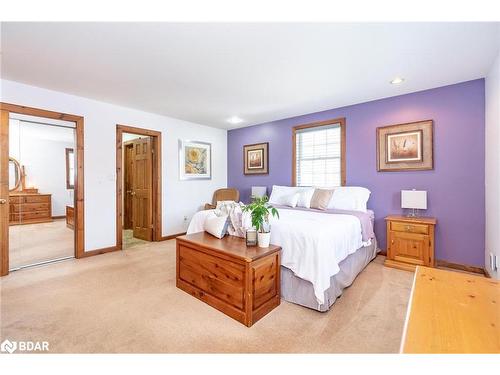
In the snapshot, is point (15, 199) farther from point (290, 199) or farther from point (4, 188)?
point (290, 199)

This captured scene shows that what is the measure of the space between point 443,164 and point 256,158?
3.29 meters

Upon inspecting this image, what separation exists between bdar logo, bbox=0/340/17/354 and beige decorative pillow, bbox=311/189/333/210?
3484 millimetres

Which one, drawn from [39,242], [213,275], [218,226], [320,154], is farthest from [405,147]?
[39,242]

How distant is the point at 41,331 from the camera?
1.83m

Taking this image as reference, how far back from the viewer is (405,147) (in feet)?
11.5

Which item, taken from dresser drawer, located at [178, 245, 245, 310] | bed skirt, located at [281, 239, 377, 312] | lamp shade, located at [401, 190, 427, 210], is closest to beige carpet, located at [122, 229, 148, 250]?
dresser drawer, located at [178, 245, 245, 310]

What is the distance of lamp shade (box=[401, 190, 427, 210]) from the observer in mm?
3195

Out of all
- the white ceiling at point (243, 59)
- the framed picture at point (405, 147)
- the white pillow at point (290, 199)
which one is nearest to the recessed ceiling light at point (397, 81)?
the white ceiling at point (243, 59)

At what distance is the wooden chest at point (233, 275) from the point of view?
1919 mm

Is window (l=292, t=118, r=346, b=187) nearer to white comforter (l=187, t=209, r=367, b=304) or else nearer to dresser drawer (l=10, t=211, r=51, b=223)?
white comforter (l=187, t=209, r=367, b=304)

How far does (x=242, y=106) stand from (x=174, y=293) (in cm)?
304

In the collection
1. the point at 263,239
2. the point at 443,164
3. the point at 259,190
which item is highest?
the point at 443,164

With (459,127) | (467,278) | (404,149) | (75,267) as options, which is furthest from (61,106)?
(459,127)

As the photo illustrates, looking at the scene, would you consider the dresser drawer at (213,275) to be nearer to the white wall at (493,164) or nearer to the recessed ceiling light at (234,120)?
the white wall at (493,164)
